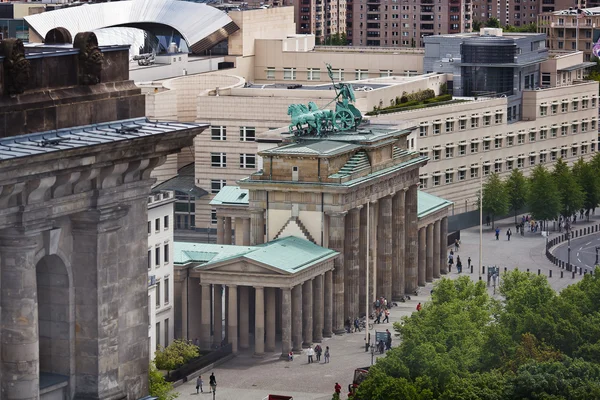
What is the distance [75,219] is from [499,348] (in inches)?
3424

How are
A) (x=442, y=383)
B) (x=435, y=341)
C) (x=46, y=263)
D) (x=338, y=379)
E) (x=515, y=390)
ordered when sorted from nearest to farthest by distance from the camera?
(x=46, y=263)
(x=515, y=390)
(x=442, y=383)
(x=435, y=341)
(x=338, y=379)

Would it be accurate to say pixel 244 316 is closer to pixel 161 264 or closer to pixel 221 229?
pixel 161 264

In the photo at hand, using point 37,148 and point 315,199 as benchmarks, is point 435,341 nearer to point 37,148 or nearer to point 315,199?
point 315,199

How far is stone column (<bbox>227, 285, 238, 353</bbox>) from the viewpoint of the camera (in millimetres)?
170875

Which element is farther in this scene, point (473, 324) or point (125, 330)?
point (473, 324)

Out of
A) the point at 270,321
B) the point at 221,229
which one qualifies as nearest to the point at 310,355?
the point at 270,321

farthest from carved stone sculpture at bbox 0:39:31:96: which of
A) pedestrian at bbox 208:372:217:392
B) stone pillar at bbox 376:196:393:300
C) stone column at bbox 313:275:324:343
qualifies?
stone pillar at bbox 376:196:393:300

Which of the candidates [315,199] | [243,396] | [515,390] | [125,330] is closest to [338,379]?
[243,396]

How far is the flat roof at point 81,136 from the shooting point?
59.7 metres

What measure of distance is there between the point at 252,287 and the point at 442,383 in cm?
4140

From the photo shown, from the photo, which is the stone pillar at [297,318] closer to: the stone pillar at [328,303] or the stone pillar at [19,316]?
the stone pillar at [328,303]

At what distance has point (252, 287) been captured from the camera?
573 ft

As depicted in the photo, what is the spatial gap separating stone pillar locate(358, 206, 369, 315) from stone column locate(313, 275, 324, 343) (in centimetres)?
1067

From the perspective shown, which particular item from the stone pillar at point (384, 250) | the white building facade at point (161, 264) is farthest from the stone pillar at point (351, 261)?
the white building facade at point (161, 264)
